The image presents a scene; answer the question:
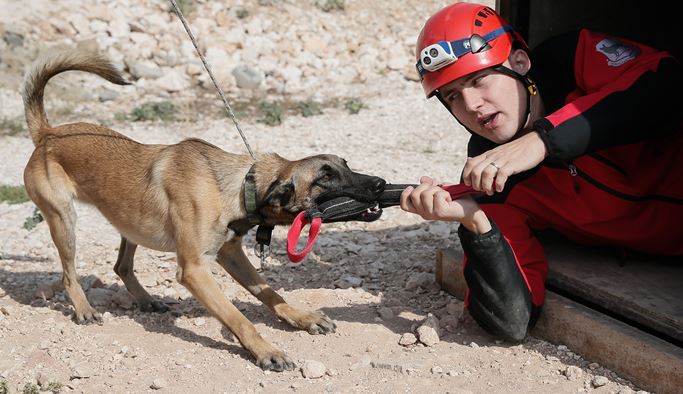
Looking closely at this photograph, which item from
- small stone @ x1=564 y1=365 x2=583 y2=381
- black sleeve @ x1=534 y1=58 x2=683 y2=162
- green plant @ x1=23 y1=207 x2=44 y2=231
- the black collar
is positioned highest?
black sleeve @ x1=534 y1=58 x2=683 y2=162

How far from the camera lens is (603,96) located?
12.4 ft

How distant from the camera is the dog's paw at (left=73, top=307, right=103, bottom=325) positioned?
5.16m

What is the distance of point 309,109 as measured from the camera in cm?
1083

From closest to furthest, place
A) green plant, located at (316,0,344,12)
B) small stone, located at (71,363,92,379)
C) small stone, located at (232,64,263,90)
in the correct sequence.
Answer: small stone, located at (71,363,92,379), small stone, located at (232,64,263,90), green plant, located at (316,0,344,12)

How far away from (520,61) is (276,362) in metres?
2.01

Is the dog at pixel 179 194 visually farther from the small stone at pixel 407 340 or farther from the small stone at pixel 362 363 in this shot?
the small stone at pixel 407 340

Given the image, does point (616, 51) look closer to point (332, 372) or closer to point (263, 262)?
point (332, 372)

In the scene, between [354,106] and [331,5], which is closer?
[354,106]

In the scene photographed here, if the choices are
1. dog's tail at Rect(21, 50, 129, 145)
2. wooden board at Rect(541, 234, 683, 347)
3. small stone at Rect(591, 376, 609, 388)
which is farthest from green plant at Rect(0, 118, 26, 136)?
small stone at Rect(591, 376, 609, 388)

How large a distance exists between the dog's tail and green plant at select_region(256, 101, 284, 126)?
472cm

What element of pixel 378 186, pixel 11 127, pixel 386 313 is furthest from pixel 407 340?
pixel 11 127

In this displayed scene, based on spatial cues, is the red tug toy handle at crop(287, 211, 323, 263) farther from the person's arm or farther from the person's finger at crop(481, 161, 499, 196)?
the person's arm

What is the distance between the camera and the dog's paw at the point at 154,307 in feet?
17.6

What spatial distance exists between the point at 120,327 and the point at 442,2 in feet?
36.1
